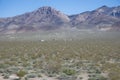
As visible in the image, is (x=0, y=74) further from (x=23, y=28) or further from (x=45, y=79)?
(x=23, y=28)

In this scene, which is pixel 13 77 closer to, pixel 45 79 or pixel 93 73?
pixel 45 79

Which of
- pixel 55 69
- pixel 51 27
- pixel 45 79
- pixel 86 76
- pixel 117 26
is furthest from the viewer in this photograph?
pixel 51 27

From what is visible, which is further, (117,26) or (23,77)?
(117,26)

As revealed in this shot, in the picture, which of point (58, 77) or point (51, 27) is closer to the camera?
point (58, 77)

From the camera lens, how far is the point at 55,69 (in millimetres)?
20109

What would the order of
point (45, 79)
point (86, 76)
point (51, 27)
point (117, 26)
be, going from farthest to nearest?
point (51, 27) → point (117, 26) → point (86, 76) → point (45, 79)

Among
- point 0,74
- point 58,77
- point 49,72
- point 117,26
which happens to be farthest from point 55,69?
point 117,26

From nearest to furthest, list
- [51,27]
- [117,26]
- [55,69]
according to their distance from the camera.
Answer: [55,69] → [117,26] → [51,27]

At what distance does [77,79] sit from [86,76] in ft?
4.25

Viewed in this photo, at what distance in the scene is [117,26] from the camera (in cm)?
17200

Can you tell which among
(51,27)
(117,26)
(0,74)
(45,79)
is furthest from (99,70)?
(51,27)

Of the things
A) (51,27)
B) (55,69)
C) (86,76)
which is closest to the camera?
(86,76)

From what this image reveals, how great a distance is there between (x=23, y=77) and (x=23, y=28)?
182 meters

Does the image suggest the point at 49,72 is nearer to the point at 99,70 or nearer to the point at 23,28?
the point at 99,70
